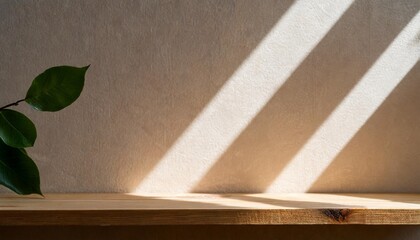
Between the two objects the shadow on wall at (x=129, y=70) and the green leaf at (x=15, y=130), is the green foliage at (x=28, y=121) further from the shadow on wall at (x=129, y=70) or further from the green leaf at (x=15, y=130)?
the shadow on wall at (x=129, y=70)

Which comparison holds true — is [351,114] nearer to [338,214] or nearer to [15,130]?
[338,214]


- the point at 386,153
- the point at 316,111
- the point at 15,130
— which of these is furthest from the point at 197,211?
the point at 386,153

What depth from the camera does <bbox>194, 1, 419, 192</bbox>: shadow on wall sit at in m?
1.76

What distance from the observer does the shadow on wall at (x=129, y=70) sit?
170 cm

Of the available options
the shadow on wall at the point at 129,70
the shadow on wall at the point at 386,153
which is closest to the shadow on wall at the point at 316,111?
the shadow on wall at the point at 386,153

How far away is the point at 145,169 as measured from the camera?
1730 mm

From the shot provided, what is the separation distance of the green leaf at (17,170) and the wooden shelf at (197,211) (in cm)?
8

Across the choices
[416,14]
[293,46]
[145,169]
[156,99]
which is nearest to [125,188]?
[145,169]

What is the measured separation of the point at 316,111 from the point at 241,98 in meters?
0.21

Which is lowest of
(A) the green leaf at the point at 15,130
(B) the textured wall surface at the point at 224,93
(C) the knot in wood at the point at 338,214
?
(A) the green leaf at the point at 15,130

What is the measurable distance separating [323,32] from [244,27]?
0.72 ft

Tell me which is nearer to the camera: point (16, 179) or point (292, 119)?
point (16, 179)

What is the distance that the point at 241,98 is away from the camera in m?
1.75

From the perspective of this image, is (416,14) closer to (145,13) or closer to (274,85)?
(274,85)
